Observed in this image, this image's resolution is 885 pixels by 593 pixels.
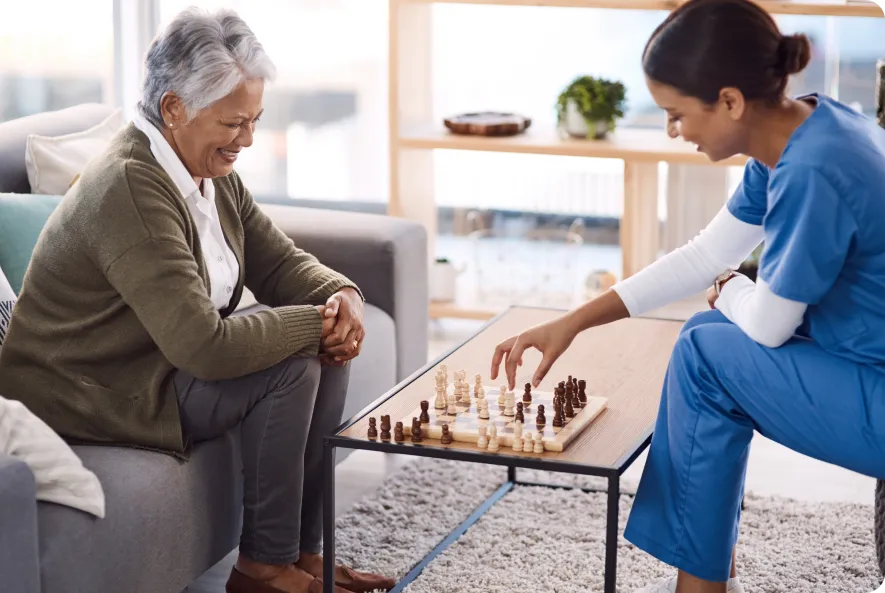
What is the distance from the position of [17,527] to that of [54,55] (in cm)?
277

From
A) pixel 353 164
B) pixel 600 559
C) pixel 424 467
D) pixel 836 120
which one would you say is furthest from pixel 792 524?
pixel 353 164

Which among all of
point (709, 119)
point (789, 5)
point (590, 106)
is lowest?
point (590, 106)

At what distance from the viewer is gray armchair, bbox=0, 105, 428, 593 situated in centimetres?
166

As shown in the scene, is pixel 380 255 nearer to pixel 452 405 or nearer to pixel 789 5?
pixel 452 405

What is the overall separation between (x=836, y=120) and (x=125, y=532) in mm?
1154

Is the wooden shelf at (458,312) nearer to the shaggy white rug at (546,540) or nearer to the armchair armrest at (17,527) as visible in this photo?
the shaggy white rug at (546,540)

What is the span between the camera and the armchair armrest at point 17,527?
1.60 m

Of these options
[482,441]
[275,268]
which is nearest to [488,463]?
[482,441]

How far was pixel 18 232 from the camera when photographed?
7.60 ft

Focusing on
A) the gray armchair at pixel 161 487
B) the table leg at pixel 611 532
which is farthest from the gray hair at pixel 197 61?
the table leg at pixel 611 532

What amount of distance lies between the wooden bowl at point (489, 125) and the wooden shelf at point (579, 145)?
0.06 feet

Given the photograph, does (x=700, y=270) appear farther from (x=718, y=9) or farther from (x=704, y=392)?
(x=718, y=9)

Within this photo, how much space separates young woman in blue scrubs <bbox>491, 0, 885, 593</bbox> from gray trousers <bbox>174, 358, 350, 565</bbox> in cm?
56

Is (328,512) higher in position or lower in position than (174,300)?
lower
